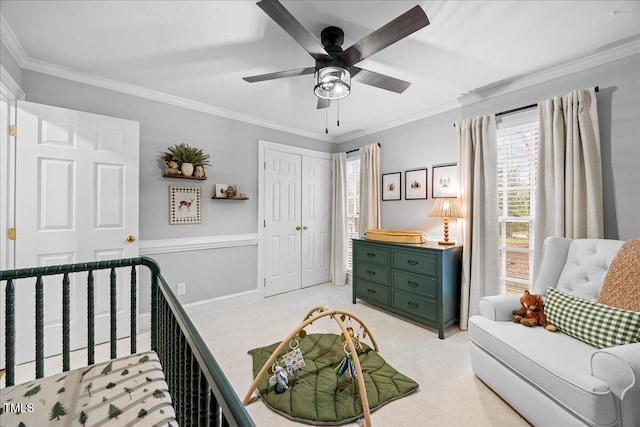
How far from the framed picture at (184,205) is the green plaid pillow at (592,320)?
3.35m

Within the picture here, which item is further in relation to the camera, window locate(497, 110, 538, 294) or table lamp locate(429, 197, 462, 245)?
table lamp locate(429, 197, 462, 245)

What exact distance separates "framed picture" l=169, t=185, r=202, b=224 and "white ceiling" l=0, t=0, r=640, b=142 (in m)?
1.04

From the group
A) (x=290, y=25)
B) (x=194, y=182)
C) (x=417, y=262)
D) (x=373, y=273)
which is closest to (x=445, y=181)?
(x=417, y=262)

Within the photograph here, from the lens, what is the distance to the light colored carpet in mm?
1656

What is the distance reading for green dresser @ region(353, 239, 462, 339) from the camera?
106 inches

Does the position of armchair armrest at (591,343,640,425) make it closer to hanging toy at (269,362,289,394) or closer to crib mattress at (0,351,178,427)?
hanging toy at (269,362,289,394)

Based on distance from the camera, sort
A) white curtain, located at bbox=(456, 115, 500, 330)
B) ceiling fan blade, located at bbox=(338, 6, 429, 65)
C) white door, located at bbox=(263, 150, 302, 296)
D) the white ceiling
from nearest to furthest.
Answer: ceiling fan blade, located at bbox=(338, 6, 429, 65) → the white ceiling → white curtain, located at bbox=(456, 115, 500, 330) → white door, located at bbox=(263, 150, 302, 296)

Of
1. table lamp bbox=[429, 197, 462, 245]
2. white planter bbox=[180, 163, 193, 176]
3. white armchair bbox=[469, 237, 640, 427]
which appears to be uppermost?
white planter bbox=[180, 163, 193, 176]

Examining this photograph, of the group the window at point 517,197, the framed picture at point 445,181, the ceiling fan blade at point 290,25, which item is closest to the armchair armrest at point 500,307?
the window at point 517,197

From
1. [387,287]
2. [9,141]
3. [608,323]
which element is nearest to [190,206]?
[9,141]

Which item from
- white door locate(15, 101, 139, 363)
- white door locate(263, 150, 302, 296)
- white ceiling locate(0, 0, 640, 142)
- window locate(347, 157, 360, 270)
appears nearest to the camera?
white ceiling locate(0, 0, 640, 142)

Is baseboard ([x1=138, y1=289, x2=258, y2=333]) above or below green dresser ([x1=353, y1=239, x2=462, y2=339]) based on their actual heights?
below

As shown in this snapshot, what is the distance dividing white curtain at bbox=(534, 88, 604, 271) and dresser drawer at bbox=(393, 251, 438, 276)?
0.99 m

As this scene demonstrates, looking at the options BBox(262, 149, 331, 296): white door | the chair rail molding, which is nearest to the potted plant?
the chair rail molding
